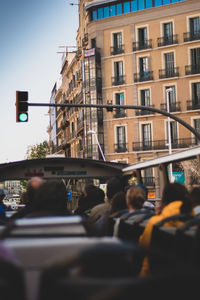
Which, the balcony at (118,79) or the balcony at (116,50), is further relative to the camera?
the balcony at (116,50)

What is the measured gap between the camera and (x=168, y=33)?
59.1 metres

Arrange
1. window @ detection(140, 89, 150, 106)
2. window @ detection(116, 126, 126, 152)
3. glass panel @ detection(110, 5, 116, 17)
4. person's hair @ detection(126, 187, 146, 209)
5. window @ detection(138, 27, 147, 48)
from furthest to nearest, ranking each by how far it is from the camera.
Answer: glass panel @ detection(110, 5, 116, 17)
window @ detection(138, 27, 147, 48)
window @ detection(116, 126, 126, 152)
window @ detection(140, 89, 150, 106)
person's hair @ detection(126, 187, 146, 209)

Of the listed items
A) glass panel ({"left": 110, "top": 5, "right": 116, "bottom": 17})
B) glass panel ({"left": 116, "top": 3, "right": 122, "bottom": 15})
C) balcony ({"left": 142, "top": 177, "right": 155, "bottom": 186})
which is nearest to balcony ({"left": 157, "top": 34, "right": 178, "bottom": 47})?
glass panel ({"left": 116, "top": 3, "right": 122, "bottom": 15})

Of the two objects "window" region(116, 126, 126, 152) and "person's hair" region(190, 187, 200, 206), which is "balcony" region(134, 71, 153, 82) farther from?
"person's hair" region(190, 187, 200, 206)

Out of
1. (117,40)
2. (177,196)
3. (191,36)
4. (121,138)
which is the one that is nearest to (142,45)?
(117,40)

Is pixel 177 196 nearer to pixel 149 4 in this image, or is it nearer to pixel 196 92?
pixel 196 92

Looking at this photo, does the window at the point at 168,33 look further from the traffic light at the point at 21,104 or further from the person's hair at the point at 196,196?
the person's hair at the point at 196,196

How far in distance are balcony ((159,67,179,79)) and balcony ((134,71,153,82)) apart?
3.82 ft

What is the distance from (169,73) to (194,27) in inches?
220

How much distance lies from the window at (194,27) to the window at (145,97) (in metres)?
7.68

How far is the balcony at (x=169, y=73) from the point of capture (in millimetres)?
57375

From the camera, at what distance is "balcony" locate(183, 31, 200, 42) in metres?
56.9

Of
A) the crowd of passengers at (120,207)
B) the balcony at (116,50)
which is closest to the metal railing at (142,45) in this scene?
the balcony at (116,50)

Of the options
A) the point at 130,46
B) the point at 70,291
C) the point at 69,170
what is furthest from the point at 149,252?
the point at 130,46
